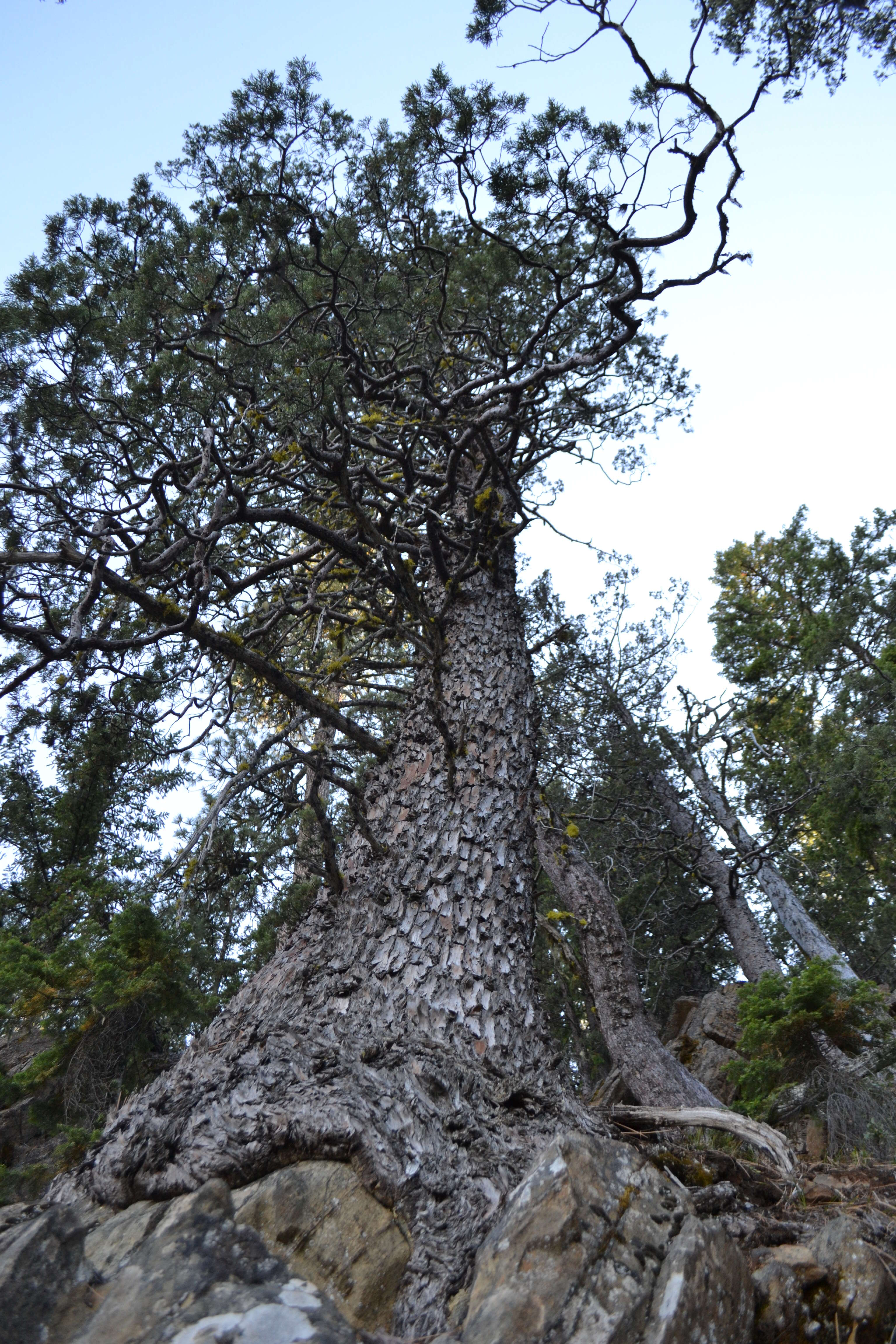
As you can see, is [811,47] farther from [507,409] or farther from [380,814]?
[380,814]

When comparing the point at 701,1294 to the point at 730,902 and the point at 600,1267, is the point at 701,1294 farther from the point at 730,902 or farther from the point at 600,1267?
the point at 730,902

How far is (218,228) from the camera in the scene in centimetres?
569

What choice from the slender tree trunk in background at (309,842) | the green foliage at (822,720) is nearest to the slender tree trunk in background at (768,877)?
the green foliage at (822,720)

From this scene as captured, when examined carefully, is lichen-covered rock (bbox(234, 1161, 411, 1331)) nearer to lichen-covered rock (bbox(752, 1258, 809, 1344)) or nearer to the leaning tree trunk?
the leaning tree trunk

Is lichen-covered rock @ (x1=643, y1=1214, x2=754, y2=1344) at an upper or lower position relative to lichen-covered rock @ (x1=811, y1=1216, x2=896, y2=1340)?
lower

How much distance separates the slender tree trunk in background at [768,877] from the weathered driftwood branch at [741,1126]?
7.96m

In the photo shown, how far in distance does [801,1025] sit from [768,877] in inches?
276

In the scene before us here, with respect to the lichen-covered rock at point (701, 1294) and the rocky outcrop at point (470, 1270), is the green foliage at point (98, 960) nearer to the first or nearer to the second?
the rocky outcrop at point (470, 1270)

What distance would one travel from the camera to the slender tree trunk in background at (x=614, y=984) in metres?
6.50

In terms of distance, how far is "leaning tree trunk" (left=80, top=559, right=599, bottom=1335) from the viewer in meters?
1.99

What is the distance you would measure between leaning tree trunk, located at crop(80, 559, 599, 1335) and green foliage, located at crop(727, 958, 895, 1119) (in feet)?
10.9

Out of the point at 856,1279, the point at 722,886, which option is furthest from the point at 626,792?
the point at 856,1279

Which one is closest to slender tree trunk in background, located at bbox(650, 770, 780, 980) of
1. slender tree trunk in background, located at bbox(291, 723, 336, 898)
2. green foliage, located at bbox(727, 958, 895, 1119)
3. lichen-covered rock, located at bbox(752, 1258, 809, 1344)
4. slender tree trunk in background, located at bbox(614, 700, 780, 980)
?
slender tree trunk in background, located at bbox(614, 700, 780, 980)

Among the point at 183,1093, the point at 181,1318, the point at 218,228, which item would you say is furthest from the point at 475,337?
the point at 181,1318
